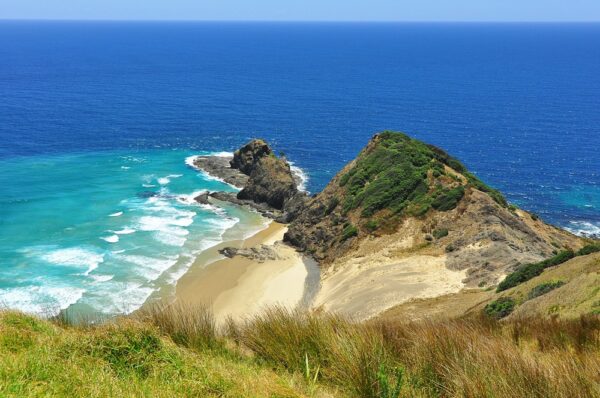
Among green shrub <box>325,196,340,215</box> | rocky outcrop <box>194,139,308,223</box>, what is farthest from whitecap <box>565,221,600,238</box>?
rocky outcrop <box>194,139,308,223</box>

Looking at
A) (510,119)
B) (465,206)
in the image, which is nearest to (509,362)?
(465,206)

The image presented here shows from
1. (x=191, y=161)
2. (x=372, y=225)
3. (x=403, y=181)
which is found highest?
(x=403, y=181)

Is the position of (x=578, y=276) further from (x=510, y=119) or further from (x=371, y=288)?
(x=510, y=119)

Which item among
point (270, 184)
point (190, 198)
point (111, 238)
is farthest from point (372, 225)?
point (190, 198)

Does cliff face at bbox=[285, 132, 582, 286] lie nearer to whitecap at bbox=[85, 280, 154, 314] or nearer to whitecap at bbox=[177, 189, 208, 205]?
whitecap at bbox=[85, 280, 154, 314]

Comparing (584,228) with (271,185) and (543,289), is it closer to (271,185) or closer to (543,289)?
(271,185)

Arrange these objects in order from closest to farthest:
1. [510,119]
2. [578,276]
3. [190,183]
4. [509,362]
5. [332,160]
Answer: [509,362] → [578,276] → [190,183] → [332,160] → [510,119]
